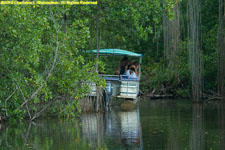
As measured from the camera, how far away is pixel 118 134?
1210cm

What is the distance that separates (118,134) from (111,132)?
0.53 meters

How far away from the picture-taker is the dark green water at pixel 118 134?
10156 millimetres

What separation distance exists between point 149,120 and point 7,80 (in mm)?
4199

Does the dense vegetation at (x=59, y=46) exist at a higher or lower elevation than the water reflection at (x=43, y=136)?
higher

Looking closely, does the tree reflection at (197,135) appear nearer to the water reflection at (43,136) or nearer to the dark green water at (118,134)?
the dark green water at (118,134)

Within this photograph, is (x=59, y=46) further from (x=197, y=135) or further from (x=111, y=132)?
(x=197, y=135)

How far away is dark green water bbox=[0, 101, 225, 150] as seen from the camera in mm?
10156

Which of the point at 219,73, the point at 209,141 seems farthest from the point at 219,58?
the point at 209,141

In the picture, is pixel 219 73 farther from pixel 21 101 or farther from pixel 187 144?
pixel 187 144

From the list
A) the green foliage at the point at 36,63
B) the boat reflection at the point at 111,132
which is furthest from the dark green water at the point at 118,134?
the green foliage at the point at 36,63

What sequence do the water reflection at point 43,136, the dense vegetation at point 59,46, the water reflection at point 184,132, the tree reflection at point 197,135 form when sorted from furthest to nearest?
the dense vegetation at point 59,46 → the water reflection at point 43,136 → the water reflection at point 184,132 → the tree reflection at point 197,135

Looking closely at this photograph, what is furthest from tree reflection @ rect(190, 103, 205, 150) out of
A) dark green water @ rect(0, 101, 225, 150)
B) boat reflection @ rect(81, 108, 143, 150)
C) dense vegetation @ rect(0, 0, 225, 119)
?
dense vegetation @ rect(0, 0, 225, 119)

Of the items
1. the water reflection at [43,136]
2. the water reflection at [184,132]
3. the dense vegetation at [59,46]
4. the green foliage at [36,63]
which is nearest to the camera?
the water reflection at [184,132]

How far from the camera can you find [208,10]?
32.5 metres
